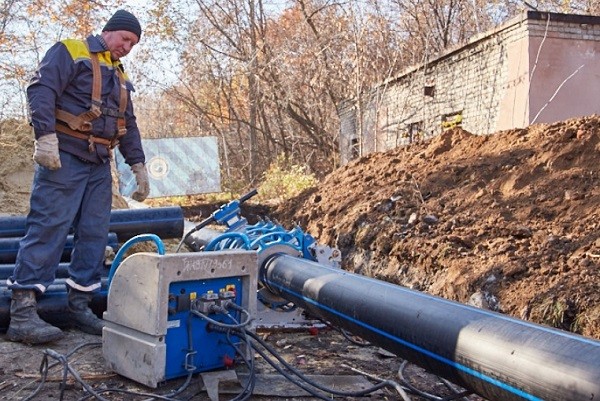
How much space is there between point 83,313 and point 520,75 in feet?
30.7

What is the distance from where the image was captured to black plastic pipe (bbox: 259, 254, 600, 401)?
6.61 feet

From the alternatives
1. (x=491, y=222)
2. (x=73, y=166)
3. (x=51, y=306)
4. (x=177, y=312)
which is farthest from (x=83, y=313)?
(x=491, y=222)

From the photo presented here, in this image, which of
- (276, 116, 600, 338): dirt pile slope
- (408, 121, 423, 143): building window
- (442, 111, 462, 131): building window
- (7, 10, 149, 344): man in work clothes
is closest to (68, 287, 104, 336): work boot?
(7, 10, 149, 344): man in work clothes

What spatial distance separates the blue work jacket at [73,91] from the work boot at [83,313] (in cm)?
85

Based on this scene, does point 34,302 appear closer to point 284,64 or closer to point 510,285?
point 510,285

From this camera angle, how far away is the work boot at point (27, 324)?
150 inches

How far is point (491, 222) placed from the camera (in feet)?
21.7

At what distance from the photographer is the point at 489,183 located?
770cm

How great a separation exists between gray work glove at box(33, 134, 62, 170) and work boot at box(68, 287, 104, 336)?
0.85 metres

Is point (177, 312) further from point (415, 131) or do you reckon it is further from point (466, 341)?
point (415, 131)

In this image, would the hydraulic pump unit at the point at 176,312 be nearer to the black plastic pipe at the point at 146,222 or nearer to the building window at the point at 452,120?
the black plastic pipe at the point at 146,222

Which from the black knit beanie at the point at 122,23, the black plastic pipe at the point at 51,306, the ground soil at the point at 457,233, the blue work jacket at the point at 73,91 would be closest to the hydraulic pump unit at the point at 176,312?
the ground soil at the point at 457,233

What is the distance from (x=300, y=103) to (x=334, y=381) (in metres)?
20.4

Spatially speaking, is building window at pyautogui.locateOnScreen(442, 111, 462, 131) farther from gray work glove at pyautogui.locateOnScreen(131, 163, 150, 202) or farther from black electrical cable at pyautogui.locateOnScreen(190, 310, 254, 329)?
black electrical cable at pyautogui.locateOnScreen(190, 310, 254, 329)
